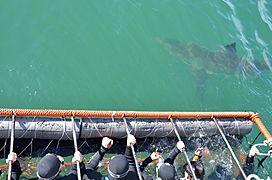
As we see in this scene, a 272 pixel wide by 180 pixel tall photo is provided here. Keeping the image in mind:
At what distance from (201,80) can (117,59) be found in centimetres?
280

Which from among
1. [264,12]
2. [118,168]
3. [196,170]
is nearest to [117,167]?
[118,168]

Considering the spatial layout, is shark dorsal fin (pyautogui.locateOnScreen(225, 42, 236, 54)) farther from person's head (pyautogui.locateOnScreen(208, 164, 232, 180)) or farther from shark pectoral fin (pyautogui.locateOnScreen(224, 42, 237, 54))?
person's head (pyautogui.locateOnScreen(208, 164, 232, 180))

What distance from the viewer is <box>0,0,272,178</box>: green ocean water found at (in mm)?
9953

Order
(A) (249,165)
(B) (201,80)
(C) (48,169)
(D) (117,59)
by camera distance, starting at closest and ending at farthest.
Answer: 1. (C) (48,169)
2. (A) (249,165)
3. (D) (117,59)
4. (B) (201,80)

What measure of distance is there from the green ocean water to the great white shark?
18 cm

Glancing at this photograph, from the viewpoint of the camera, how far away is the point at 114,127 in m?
8.59

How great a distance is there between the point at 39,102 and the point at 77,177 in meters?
3.62

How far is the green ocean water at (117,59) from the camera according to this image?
32.7 ft

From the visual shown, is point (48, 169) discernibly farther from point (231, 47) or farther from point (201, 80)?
point (231, 47)

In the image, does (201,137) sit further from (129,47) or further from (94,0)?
(94,0)

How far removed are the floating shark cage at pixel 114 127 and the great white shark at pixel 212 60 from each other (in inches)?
125

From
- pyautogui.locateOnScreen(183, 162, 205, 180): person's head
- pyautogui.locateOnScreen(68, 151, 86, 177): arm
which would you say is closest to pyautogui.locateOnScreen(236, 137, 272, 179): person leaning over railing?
pyautogui.locateOnScreen(183, 162, 205, 180): person's head

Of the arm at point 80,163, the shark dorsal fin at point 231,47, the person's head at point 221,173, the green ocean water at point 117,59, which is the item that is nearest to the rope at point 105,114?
the person's head at point 221,173

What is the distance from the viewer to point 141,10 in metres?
13.5
